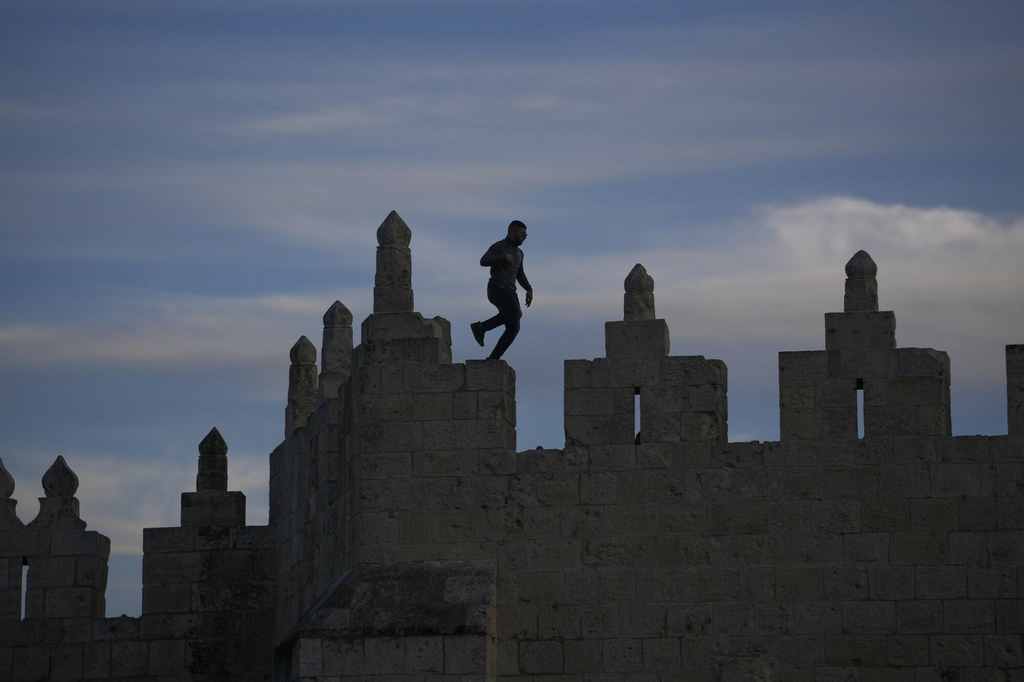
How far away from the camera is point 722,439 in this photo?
18.9 metres

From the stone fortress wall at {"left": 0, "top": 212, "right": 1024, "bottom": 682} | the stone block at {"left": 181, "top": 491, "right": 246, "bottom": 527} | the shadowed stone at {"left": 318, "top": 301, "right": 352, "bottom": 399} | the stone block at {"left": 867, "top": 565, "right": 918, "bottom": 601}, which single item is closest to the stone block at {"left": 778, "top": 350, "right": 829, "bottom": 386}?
the stone fortress wall at {"left": 0, "top": 212, "right": 1024, "bottom": 682}

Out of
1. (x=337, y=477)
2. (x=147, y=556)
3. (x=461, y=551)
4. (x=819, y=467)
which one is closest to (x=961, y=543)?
(x=819, y=467)

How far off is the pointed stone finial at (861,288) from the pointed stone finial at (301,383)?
6881 mm

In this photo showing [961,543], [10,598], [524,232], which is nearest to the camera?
[961,543]

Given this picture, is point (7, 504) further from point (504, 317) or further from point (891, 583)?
point (891, 583)

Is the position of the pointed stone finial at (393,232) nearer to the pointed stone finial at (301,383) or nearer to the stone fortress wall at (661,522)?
the stone fortress wall at (661,522)

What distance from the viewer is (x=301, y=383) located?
23109mm

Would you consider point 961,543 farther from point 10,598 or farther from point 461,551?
point 10,598

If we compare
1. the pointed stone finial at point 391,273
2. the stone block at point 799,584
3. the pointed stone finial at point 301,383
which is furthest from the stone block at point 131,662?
the stone block at point 799,584

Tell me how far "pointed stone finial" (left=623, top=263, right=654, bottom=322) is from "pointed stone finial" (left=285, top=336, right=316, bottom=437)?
16.9 feet

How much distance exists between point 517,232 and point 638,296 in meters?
1.55

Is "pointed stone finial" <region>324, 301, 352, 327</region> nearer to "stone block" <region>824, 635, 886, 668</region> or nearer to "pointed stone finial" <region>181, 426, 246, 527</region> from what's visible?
"pointed stone finial" <region>181, 426, 246, 527</region>

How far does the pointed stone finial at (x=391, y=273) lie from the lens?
19.7m

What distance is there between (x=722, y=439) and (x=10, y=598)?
901 centimetres
